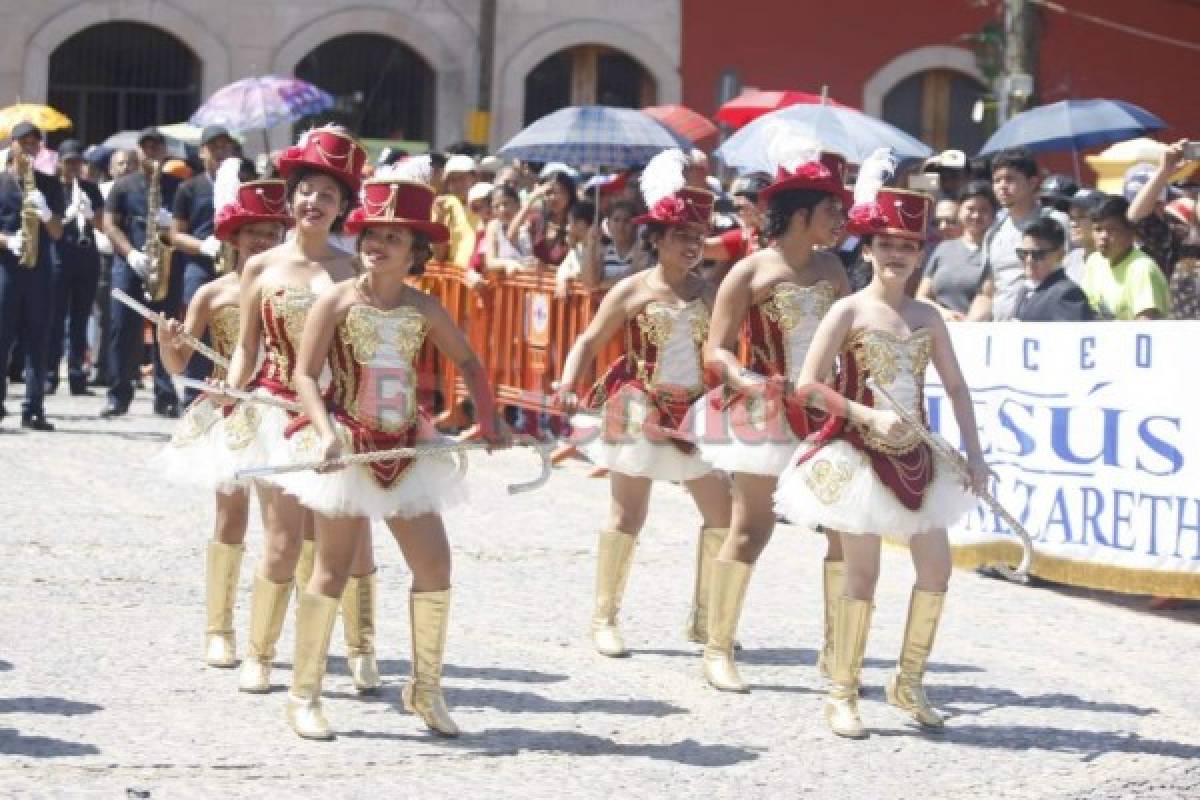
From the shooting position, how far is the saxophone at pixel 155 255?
17.2 meters

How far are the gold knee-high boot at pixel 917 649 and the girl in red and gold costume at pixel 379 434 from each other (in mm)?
1492

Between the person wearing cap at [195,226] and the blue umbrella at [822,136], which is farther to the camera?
the person wearing cap at [195,226]

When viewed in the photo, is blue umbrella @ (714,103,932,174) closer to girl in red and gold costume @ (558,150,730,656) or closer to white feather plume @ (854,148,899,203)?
girl in red and gold costume @ (558,150,730,656)

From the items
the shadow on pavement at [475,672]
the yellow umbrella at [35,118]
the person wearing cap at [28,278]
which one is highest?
the yellow umbrella at [35,118]

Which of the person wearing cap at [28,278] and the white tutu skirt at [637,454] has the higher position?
the person wearing cap at [28,278]

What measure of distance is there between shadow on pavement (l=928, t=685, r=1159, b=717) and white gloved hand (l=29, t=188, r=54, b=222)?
9.22m

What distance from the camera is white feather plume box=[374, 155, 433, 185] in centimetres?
799

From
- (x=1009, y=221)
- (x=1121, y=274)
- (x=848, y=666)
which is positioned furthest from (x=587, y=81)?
(x=848, y=666)

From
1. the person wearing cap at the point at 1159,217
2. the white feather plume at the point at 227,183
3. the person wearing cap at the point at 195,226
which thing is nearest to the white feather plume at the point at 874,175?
the white feather plume at the point at 227,183

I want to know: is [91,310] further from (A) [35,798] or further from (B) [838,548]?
(A) [35,798]

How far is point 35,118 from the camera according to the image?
21.6 metres

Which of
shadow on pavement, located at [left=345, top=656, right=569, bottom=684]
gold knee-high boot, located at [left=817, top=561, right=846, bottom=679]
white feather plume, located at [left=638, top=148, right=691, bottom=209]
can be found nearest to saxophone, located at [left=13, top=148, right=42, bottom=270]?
white feather plume, located at [left=638, top=148, right=691, bottom=209]

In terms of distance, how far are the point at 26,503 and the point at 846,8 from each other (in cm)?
2301

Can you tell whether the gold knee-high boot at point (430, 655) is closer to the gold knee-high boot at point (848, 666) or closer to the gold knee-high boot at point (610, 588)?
the gold knee-high boot at point (848, 666)
